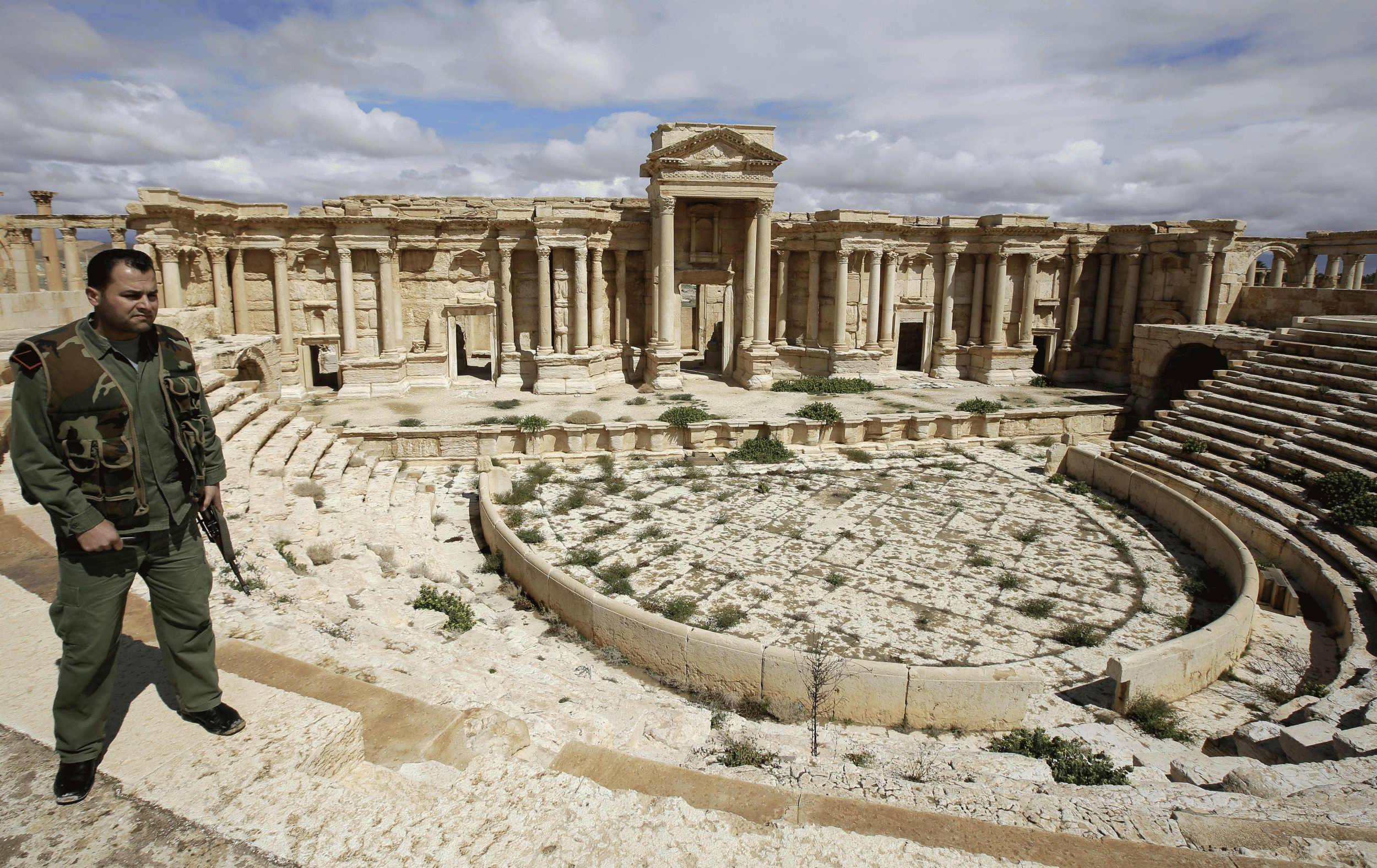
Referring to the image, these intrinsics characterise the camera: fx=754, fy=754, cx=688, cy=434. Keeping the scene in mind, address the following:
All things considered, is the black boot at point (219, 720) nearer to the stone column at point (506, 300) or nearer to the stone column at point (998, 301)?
the stone column at point (506, 300)

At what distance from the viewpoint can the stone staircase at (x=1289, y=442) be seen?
11.4 metres

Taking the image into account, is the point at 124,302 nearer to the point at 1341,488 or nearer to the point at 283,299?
the point at 1341,488

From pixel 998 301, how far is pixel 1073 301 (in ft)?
10.4

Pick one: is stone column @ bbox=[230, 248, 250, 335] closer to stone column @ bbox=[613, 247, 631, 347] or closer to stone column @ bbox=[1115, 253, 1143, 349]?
stone column @ bbox=[613, 247, 631, 347]

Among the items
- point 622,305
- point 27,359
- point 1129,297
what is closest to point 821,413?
point 622,305

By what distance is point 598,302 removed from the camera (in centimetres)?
2428

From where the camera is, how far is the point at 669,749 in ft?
19.6

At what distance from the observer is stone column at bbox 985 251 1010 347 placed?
1069 inches

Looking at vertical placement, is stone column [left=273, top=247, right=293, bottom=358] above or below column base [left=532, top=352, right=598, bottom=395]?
above

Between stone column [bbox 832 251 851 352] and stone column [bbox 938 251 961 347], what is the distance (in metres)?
4.24

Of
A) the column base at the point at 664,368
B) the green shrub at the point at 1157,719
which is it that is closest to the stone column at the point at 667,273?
the column base at the point at 664,368

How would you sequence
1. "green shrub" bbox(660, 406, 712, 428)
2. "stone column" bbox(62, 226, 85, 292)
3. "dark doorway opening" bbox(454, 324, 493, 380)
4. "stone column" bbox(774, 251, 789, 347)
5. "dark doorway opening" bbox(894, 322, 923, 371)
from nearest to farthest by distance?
"green shrub" bbox(660, 406, 712, 428) < "dark doorway opening" bbox(454, 324, 493, 380) < "stone column" bbox(62, 226, 85, 292) < "stone column" bbox(774, 251, 789, 347) < "dark doorway opening" bbox(894, 322, 923, 371)

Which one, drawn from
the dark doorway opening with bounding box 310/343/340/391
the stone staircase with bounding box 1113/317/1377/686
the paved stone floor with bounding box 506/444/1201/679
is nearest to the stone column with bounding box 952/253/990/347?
the stone staircase with bounding box 1113/317/1377/686

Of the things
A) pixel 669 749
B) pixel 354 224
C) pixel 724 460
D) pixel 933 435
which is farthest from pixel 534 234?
pixel 669 749
